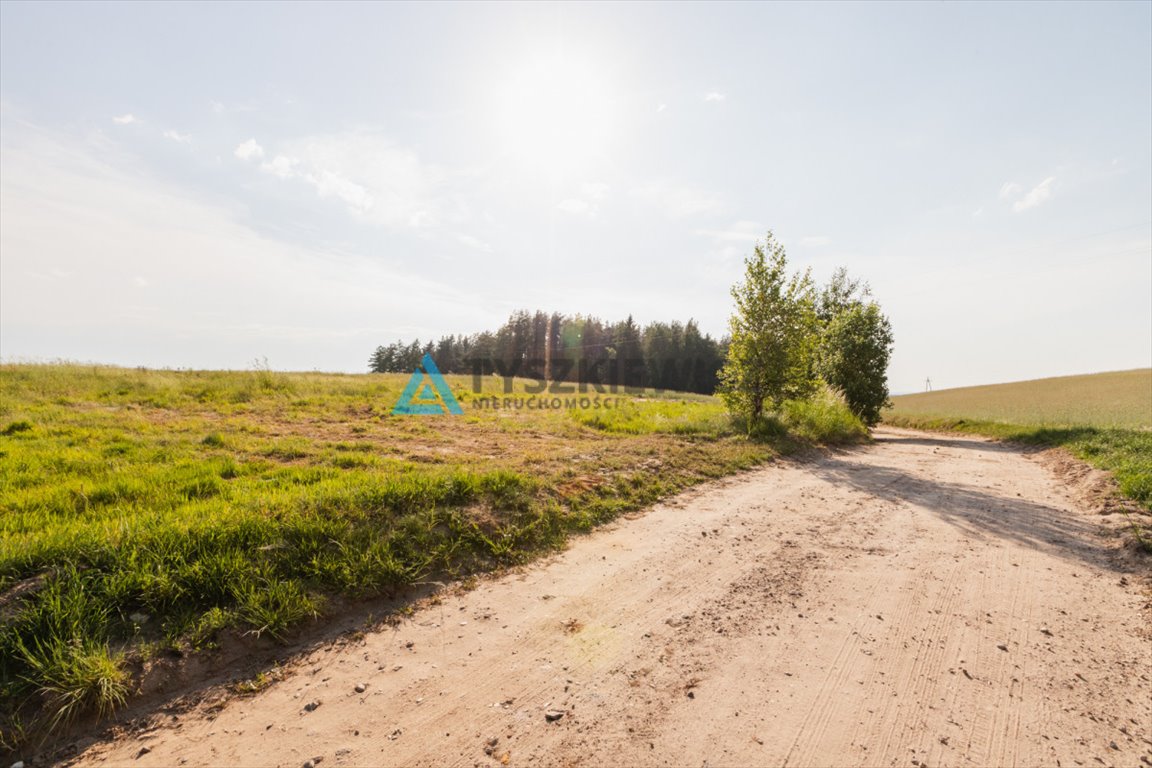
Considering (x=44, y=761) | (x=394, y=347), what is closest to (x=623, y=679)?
(x=44, y=761)

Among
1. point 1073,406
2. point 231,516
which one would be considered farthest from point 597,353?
point 231,516

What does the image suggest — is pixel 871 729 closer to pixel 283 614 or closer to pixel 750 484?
pixel 283 614

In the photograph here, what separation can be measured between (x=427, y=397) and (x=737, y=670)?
57.3 ft

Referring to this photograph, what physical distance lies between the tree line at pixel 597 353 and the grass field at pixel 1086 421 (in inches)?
1339

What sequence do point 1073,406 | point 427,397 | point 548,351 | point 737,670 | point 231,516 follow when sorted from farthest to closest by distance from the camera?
point 548,351 → point 1073,406 → point 427,397 → point 231,516 → point 737,670

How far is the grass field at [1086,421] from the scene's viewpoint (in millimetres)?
8906

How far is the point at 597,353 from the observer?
72.9m

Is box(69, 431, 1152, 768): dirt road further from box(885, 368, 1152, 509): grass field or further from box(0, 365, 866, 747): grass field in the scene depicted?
box(885, 368, 1152, 509): grass field

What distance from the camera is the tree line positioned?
63.7 metres

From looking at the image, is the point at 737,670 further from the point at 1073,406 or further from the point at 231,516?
the point at 1073,406

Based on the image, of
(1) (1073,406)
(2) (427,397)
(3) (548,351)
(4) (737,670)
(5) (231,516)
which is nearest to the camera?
(4) (737,670)

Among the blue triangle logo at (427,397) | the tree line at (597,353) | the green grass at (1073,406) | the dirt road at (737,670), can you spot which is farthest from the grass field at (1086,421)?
the tree line at (597,353)

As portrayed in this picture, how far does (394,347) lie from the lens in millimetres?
94250

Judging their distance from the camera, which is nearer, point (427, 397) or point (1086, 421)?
point (427, 397)
